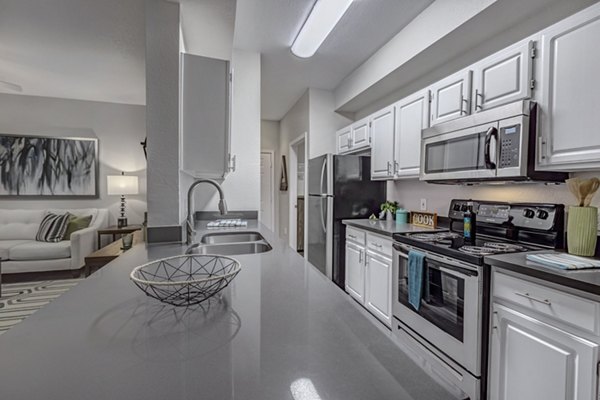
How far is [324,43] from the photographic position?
109 inches

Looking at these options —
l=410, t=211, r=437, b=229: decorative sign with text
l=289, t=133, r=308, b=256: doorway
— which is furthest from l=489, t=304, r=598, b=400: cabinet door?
l=289, t=133, r=308, b=256: doorway

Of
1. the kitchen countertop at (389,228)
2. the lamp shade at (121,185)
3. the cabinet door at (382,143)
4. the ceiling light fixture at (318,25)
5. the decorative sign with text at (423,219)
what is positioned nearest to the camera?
the ceiling light fixture at (318,25)

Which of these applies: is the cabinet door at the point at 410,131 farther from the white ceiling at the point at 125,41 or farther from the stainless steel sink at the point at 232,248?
the stainless steel sink at the point at 232,248

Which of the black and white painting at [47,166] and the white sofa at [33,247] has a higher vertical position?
the black and white painting at [47,166]

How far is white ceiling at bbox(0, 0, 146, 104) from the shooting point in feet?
6.77

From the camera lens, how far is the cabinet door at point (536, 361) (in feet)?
3.56

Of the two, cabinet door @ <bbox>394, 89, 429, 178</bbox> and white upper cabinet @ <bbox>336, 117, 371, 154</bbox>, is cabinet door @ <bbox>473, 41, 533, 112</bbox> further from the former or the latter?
white upper cabinet @ <bbox>336, 117, 371, 154</bbox>

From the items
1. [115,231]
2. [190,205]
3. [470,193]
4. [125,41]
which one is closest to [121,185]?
[115,231]

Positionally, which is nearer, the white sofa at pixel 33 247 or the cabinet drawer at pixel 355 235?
the cabinet drawer at pixel 355 235

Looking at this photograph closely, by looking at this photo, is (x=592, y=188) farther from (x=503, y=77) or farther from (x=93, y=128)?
(x=93, y=128)

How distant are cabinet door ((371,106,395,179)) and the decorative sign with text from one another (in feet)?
1.45

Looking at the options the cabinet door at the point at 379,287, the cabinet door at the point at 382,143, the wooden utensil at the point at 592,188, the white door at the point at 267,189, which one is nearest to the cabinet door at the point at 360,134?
the cabinet door at the point at 382,143

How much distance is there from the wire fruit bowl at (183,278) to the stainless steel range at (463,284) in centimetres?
127

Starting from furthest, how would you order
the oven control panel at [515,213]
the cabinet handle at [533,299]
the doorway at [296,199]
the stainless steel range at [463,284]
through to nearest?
1. the doorway at [296,199]
2. the oven control panel at [515,213]
3. the stainless steel range at [463,284]
4. the cabinet handle at [533,299]
